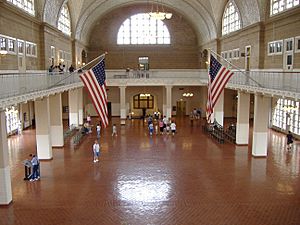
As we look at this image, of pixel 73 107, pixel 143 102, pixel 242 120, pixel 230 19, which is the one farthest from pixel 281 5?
pixel 143 102

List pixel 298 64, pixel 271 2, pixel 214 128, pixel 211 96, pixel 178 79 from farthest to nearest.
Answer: pixel 178 79 < pixel 214 128 < pixel 271 2 < pixel 298 64 < pixel 211 96

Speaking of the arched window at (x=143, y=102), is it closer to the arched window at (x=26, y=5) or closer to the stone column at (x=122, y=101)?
the stone column at (x=122, y=101)

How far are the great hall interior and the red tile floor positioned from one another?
6 cm

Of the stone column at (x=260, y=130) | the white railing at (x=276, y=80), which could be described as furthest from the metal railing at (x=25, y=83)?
the stone column at (x=260, y=130)

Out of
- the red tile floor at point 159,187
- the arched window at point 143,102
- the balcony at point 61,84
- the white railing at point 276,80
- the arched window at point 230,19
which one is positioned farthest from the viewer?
the arched window at point 143,102

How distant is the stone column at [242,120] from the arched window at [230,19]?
24.6ft

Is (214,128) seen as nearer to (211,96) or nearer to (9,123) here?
(211,96)

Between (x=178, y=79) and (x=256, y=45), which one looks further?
(x=178, y=79)

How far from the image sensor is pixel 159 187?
579 inches

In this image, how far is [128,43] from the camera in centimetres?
4209

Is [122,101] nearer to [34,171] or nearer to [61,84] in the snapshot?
[61,84]

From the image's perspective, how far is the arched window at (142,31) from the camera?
41.5 metres

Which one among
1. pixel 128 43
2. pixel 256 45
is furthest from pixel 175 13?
pixel 256 45

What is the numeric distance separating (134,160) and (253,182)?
681 cm
